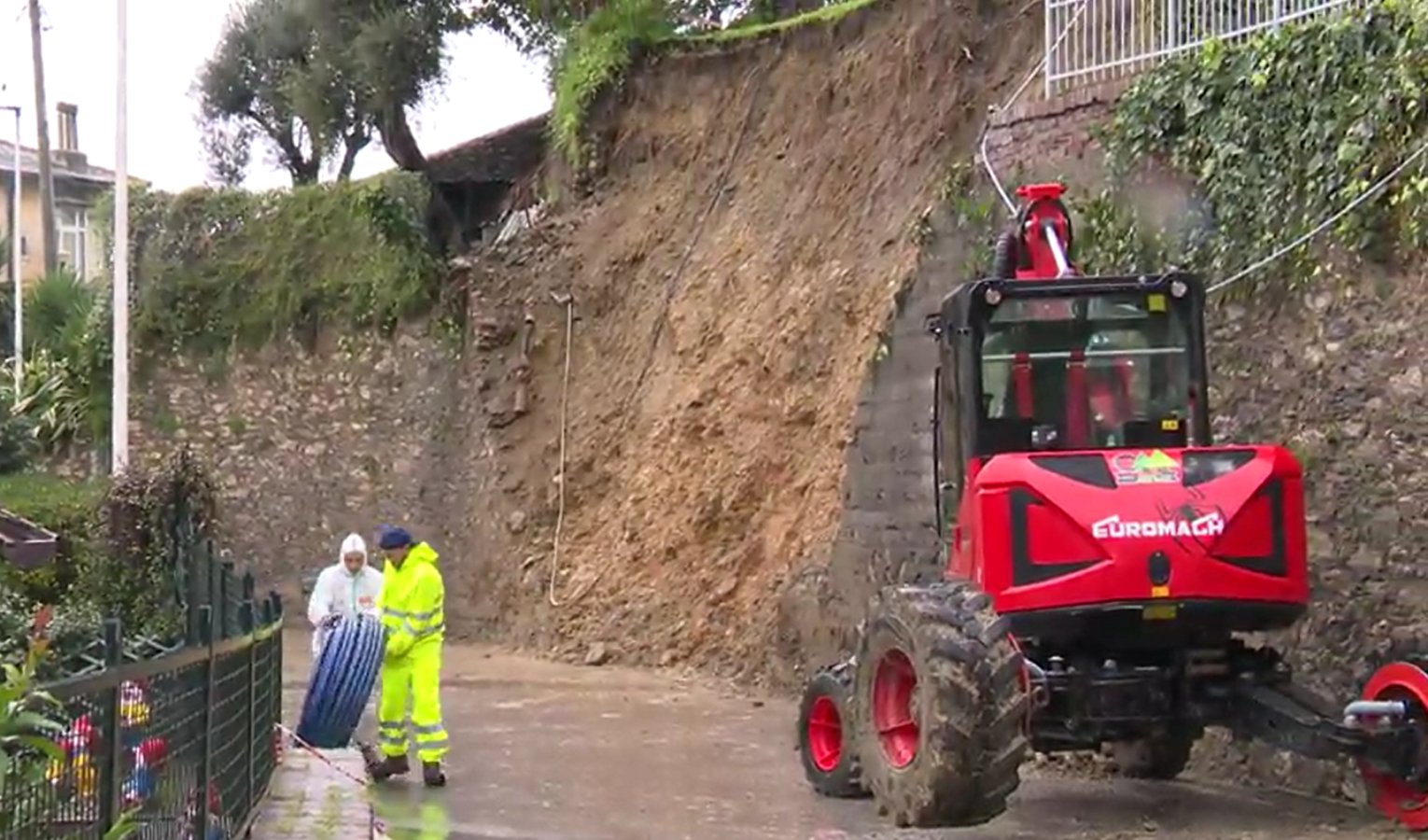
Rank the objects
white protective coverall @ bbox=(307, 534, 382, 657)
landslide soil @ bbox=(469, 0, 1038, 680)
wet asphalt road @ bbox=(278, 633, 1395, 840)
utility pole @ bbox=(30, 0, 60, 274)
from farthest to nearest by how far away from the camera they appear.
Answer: utility pole @ bbox=(30, 0, 60, 274) < landslide soil @ bbox=(469, 0, 1038, 680) < white protective coverall @ bbox=(307, 534, 382, 657) < wet asphalt road @ bbox=(278, 633, 1395, 840)

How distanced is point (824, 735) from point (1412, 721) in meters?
3.62

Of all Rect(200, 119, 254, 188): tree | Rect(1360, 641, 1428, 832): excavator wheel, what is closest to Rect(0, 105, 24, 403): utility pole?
Rect(200, 119, 254, 188): tree

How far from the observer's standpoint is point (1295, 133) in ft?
37.8

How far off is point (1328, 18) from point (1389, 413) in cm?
250

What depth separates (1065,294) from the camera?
A: 10.4 metres

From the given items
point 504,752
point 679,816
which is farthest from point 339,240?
point 679,816

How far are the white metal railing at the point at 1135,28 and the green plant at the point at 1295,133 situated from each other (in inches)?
15.3

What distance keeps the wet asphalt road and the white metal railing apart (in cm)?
484

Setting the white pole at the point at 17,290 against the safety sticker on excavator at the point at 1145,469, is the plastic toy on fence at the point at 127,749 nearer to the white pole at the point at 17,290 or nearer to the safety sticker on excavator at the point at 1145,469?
the safety sticker on excavator at the point at 1145,469

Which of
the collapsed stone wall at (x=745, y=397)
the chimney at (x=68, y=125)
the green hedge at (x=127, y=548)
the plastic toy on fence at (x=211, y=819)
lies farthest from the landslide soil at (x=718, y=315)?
the chimney at (x=68, y=125)

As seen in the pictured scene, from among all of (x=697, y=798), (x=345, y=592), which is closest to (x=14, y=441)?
→ (x=345, y=592)

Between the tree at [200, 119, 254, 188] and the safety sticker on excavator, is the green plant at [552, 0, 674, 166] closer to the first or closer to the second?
the tree at [200, 119, 254, 188]

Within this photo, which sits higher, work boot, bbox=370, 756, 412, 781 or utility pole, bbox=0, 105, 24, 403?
utility pole, bbox=0, 105, 24, 403

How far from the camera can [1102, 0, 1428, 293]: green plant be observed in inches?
420
